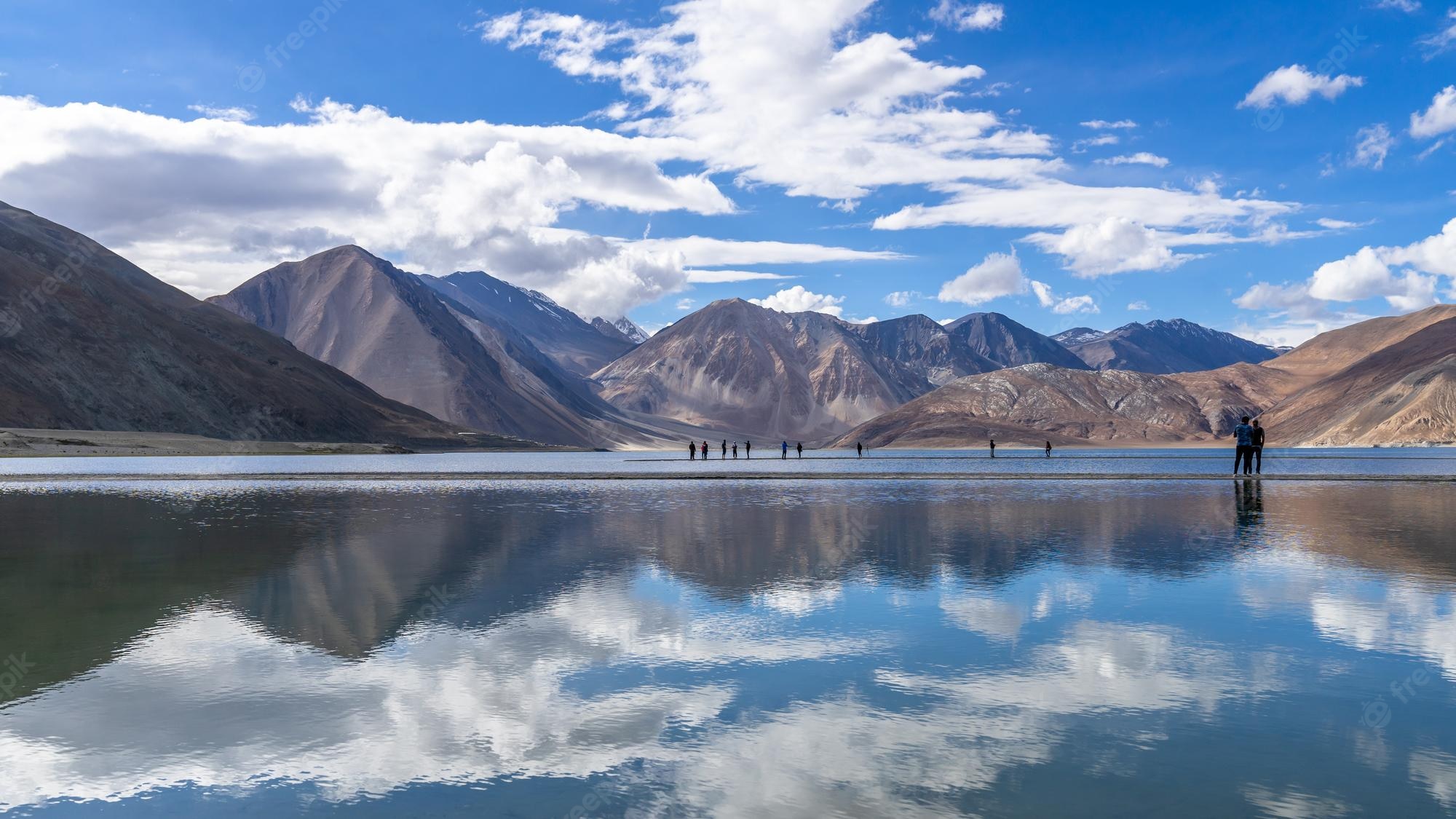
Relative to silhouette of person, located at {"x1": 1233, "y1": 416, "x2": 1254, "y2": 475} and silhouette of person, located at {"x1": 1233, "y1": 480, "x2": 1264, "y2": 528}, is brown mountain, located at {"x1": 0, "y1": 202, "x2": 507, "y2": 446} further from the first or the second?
silhouette of person, located at {"x1": 1233, "y1": 480, "x2": 1264, "y2": 528}

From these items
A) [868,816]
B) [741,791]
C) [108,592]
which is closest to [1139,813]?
[868,816]

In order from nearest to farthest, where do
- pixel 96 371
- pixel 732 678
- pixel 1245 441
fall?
pixel 732 678, pixel 1245 441, pixel 96 371

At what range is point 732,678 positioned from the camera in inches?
469

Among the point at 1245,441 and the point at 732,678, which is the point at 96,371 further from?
the point at 732,678

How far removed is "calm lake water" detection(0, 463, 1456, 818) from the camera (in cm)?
847

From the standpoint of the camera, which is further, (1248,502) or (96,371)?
(96,371)

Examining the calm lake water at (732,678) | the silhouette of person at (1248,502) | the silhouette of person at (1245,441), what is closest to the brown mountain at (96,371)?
the silhouette of person at (1245,441)

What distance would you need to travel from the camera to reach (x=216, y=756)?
932 centimetres

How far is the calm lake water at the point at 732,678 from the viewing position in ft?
27.8

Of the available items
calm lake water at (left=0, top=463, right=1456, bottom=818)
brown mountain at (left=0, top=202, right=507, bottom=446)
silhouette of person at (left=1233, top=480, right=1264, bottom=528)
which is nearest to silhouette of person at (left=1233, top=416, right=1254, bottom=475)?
silhouette of person at (left=1233, top=480, right=1264, bottom=528)

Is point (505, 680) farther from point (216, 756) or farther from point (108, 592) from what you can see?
point (108, 592)

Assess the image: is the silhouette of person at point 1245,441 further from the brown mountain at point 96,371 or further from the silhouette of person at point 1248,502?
the brown mountain at point 96,371

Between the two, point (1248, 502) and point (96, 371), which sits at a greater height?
point (96, 371)

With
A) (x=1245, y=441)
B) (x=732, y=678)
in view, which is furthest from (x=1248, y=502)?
(x=732, y=678)
